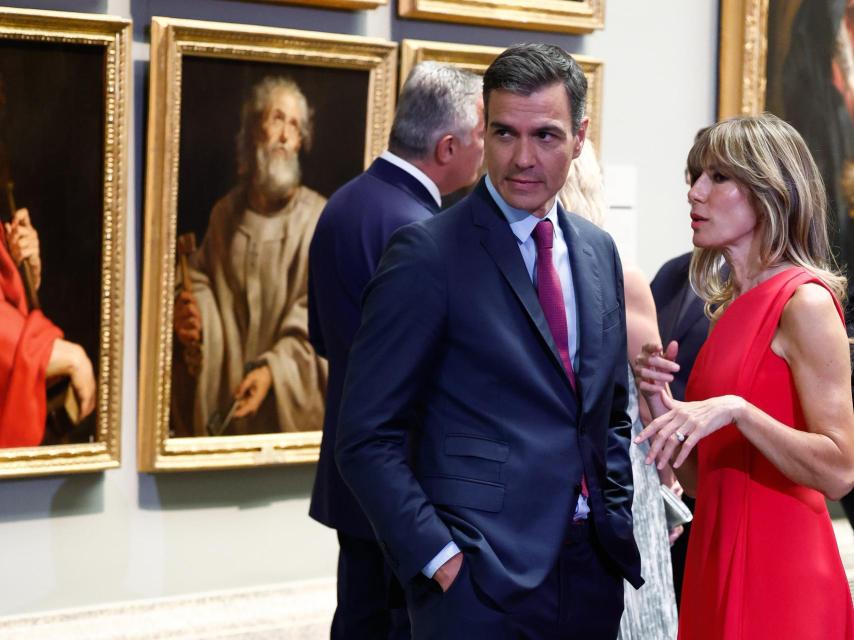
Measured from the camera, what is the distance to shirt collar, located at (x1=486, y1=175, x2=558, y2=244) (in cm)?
293

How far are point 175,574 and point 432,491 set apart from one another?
2.90 m

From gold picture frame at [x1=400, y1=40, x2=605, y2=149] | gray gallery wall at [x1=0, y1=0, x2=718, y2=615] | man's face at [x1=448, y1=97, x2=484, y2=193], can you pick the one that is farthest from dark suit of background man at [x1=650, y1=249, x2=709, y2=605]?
gray gallery wall at [x1=0, y1=0, x2=718, y2=615]

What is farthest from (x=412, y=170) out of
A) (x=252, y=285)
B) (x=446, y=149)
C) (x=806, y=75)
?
(x=806, y=75)

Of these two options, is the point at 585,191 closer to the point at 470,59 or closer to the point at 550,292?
the point at 550,292

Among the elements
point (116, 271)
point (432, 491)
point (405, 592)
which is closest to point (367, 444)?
point (432, 491)

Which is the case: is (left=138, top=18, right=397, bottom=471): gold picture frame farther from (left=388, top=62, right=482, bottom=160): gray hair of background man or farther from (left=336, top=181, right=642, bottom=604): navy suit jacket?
(left=336, top=181, right=642, bottom=604): navy suit jacket

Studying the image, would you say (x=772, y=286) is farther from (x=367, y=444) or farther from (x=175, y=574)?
(x=175, y=574)

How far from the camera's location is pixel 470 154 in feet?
15.0

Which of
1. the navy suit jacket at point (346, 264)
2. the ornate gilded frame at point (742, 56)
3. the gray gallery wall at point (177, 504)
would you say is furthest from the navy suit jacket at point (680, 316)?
the ornate gilded frame at point (742, 56)

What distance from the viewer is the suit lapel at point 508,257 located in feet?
9.18

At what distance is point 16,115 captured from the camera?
187 inches

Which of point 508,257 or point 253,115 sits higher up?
point 253,115

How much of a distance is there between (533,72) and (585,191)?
118 cm

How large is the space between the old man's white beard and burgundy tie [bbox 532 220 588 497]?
8.23 ft
